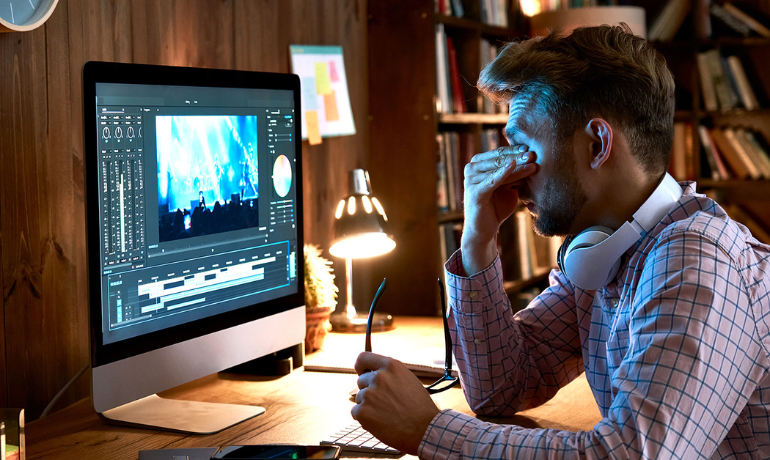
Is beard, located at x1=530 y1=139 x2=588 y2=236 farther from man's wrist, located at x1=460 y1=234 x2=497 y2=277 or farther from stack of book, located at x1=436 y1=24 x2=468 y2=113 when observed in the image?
stack of book, located at x1=436 y1=24 x2=468 y2=113

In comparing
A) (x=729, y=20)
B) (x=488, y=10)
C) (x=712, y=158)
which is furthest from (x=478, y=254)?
(x=729, y=20)

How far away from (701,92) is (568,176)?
9.55 ft

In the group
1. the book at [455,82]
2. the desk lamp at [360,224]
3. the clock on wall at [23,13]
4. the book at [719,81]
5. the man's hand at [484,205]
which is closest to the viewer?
the clock on wall at [23,13]

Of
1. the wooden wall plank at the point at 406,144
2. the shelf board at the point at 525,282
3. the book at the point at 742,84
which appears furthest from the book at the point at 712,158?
the wooden wall plank at the point at 406,144

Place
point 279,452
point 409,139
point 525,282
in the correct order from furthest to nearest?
point 525,282 < point 409,139 < point 279,452

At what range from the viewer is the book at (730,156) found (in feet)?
12.2

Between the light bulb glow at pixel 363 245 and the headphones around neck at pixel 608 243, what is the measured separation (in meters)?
0.78

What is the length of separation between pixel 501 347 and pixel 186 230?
62 cm

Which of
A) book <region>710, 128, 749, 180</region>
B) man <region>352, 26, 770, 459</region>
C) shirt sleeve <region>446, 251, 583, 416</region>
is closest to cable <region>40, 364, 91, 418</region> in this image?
man <region>352, 26, 770, 459</region>

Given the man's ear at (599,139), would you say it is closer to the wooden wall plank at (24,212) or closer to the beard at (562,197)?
the beard at (562,197)

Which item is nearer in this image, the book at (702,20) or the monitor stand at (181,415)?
the monitor stand at (181,415)

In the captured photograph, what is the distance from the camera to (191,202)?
51.4 inches

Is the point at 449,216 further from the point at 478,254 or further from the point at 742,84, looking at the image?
the point at 742,84

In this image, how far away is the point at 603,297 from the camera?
1267 millimetres
